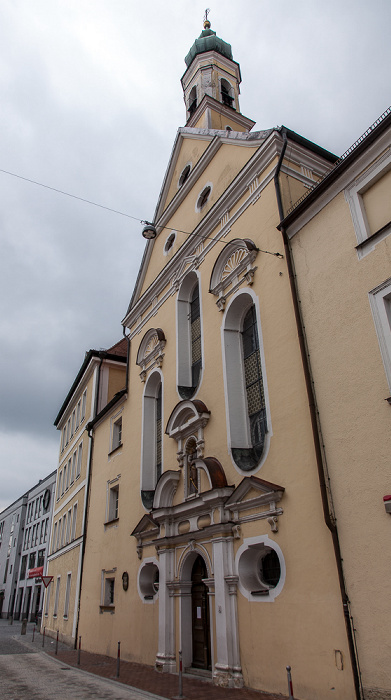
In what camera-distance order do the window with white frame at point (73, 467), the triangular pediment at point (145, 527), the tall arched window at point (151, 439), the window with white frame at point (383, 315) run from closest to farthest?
the window with white frame at point (383, 315)
the triangular pediment at point (145, 527)
the tall arched window at point (151, 439)
the window with white frame at point (73, 467)

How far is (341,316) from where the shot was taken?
8.62m

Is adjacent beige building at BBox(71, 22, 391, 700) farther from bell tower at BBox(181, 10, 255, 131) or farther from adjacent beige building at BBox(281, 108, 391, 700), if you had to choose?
bell tower at BBox(181, 10, 255, 131)

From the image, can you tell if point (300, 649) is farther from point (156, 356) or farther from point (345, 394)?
point (156, 356)

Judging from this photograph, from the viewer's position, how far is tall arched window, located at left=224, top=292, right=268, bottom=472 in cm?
1116

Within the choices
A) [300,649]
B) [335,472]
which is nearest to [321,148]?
[335,472]

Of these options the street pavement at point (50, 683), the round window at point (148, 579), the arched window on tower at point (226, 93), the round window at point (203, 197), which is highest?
the arched window on tower at point (226, 93)

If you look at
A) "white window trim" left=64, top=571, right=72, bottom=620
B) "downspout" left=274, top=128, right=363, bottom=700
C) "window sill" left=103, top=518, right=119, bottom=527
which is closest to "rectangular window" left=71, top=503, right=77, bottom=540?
"white window trim" left=64, top=571, right=72, bottom=620

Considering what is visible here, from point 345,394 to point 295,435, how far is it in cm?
155

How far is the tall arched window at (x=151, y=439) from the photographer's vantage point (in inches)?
626

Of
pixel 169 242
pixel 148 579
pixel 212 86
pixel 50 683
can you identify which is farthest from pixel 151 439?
pixel 212 86

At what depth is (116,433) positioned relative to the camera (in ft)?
66.4

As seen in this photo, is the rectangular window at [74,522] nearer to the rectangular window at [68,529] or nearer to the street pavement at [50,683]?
the rectangular window at [68,529]

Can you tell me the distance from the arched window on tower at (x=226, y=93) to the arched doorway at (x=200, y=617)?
59.2ft

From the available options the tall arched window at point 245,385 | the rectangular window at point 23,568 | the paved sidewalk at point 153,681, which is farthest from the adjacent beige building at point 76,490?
the rectangular window at point 23,568
